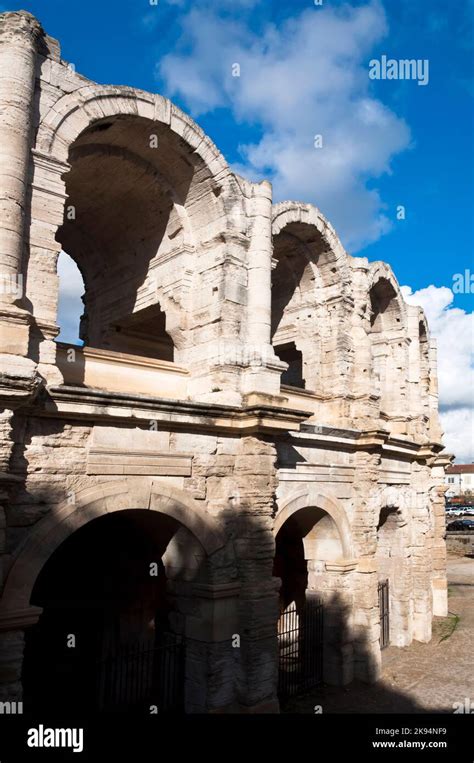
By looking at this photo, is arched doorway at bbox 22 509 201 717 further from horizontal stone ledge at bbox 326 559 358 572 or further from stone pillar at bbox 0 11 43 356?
stone pillar at bbox 0 11 43 356

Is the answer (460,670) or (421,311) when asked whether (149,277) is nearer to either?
(421,311)

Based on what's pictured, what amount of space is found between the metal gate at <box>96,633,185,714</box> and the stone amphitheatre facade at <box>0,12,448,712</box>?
0.24 m

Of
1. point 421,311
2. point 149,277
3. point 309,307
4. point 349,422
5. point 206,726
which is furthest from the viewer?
point 421,311

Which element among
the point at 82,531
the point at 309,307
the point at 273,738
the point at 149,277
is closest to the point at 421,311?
the point at 309,307

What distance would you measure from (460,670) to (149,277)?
9.67 meters

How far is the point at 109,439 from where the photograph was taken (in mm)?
7004

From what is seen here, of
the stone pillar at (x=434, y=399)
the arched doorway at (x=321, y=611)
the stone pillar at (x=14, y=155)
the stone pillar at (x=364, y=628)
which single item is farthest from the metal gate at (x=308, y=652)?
the stone pillar at (x=434, y=399)

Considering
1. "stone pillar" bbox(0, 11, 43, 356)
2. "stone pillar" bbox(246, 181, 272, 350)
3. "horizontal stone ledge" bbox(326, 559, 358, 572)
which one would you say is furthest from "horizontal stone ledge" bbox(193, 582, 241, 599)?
"stone pillar" bbox(0, 11, 43, 356)

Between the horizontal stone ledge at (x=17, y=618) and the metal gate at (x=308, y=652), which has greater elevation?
the horizontal stone ledge at (x=17, y=618)

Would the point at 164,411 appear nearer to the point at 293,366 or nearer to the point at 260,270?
the point at 260,270

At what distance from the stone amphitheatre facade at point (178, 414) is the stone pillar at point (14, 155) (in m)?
0.02

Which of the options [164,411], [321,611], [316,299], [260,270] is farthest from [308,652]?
[260,270]

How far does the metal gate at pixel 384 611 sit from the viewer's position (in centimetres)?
1311

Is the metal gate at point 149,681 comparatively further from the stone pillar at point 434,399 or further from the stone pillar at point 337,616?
the stone pillar at point 434,399
